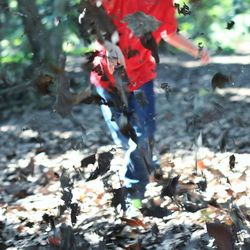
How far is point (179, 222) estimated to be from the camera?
12.9 ft

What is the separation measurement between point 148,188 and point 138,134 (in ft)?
3.02

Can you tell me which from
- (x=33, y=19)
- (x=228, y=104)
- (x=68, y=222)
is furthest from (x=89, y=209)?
(x=228, y=104)

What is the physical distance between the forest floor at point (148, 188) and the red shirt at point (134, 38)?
0.55 ft

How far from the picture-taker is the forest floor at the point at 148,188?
3.63m

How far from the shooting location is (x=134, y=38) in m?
3.18

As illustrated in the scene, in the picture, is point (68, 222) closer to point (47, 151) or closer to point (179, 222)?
point (179, 222)

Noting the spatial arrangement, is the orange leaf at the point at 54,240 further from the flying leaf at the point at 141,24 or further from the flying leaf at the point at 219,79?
the flying leaf at the point at 141,24

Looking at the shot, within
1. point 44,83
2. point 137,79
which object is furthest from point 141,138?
point 44,83

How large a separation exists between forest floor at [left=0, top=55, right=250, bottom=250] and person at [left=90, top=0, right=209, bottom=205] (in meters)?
0.16

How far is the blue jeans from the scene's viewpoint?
3623 mm

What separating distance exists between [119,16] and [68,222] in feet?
5.27

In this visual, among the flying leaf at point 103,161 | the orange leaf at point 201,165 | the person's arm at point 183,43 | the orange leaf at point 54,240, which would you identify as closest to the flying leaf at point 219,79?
the person's arm at point 183,43

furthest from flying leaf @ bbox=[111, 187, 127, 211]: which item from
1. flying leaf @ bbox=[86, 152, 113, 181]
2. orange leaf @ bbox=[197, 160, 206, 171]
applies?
orange leaf @ bbox=[197, 160, 206, 171]

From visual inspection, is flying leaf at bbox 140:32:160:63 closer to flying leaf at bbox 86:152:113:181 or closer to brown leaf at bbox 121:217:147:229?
flying leaf at bbox 86:152:113:181
